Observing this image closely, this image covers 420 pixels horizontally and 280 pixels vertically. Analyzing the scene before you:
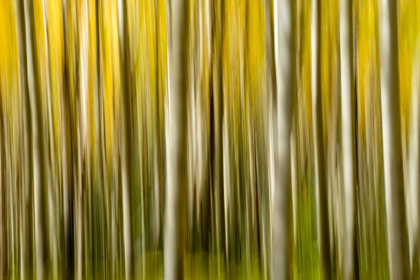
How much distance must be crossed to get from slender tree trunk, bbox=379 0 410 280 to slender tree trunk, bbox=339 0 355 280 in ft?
0.17

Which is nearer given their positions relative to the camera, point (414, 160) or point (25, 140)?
point (414, 160)

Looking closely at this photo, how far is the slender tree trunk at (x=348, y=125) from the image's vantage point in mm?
868

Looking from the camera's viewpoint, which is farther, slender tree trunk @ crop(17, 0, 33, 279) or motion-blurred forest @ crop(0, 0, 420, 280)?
slender tree trunk @ crop(17, 0, 33, 279)

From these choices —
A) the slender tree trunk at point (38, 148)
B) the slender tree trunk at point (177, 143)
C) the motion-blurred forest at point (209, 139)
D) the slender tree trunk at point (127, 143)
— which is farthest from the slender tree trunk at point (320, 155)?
the slender tree trunk at point (38, 148)

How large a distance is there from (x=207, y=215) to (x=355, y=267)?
0.91ft

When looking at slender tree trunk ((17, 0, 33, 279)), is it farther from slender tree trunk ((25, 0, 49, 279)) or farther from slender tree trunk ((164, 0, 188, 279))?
slender tree trunk ((164, 0, 188, 279))

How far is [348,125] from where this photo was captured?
34.4 inches

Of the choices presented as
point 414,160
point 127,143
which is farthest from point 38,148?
point 414,160

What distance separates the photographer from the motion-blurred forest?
861 millimetres

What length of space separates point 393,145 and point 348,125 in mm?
82

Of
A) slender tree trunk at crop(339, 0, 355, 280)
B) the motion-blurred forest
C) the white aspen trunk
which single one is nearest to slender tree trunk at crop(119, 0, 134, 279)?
the motion-blurred forest

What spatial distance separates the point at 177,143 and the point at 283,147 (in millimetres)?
196

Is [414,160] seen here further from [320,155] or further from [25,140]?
[25,140]

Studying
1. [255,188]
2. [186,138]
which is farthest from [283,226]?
[186,138]
